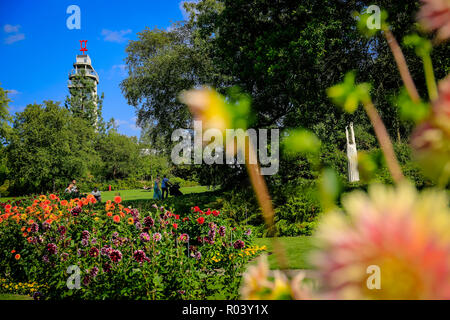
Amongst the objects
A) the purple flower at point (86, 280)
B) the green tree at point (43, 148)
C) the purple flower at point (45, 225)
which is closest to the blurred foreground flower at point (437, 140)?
the purple flower at point (86, 280)

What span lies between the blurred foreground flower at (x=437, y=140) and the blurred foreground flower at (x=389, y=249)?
0.07 meters

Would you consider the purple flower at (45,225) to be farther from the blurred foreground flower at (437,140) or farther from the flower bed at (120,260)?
the blurred foreground flower at (437,140)

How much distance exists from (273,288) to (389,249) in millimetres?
138

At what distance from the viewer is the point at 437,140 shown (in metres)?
0.30

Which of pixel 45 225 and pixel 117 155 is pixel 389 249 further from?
pixel 117 155

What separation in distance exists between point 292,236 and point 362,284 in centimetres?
917

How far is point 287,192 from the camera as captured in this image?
998 cm

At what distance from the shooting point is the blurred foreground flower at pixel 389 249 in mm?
223

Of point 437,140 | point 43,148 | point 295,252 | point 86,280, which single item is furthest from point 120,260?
point 43,148

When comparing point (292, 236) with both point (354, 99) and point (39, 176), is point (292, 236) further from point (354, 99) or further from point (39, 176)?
point (39, 176)

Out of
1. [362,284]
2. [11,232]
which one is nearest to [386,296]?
[362,284]

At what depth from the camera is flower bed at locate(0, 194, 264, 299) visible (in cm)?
332

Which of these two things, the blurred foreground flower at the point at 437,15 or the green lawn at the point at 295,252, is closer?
the blurred foreground flower at the point at 437,15
